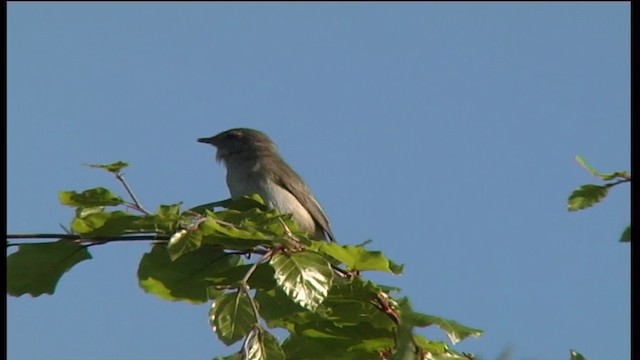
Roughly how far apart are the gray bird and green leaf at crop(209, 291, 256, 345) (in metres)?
6.75

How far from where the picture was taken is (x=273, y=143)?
12367mm

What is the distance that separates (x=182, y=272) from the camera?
3.93 meters

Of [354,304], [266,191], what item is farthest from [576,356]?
[266,191]

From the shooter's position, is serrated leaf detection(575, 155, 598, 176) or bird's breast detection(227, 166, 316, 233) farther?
bird's breast detection(227, 166, 316, 233)

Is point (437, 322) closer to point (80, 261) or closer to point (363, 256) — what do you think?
point (363, 256)

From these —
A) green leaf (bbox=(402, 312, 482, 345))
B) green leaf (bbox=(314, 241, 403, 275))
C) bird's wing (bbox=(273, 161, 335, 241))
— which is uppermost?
bird's wing (bbox=(273, 161, 335, 241))

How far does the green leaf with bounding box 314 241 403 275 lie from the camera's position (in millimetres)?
3596

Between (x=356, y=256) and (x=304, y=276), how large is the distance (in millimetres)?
311

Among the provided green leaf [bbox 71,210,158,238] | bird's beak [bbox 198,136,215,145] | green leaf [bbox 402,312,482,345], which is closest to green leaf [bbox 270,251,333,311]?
green leaf [bbox 402,312,482,345]

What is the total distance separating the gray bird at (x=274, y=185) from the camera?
1061 cm

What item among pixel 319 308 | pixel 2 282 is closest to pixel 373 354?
pixel 319 308

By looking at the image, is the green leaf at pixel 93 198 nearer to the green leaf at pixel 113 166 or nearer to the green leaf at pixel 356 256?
the green leaf at pixel 113 166

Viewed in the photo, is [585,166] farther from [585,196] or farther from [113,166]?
[113,166]

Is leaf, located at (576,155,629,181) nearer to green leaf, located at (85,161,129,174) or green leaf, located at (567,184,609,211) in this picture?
green leaf, located at (567,184,609,211)
